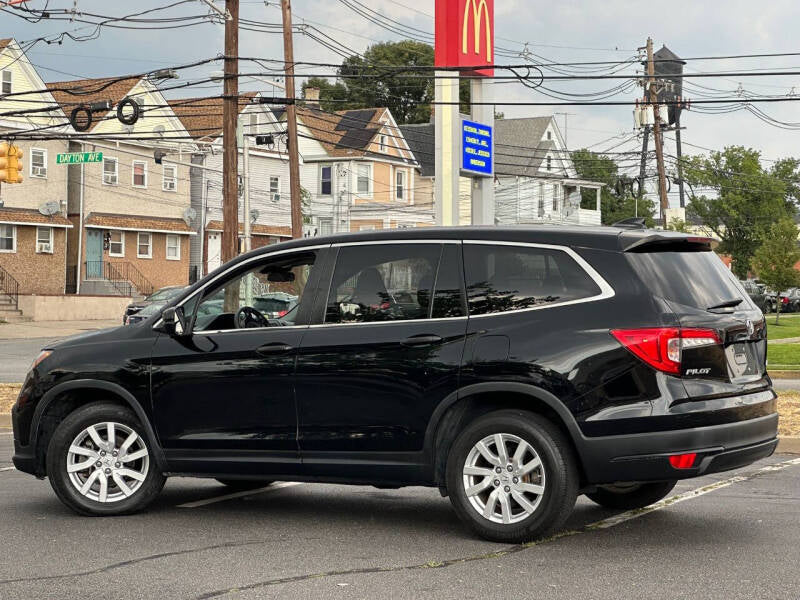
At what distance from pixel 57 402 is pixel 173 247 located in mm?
48548

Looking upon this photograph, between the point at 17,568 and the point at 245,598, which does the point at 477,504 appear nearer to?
the point at 245,598

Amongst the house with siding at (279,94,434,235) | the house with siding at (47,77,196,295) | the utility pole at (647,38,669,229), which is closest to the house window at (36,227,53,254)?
the house with siding at (47,77,196,295)

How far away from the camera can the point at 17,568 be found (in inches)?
260

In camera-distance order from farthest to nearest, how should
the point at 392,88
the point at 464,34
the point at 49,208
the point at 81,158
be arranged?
the point at 392,88 < the point at 49,208 < the point at 81,158 < the point at 464,34

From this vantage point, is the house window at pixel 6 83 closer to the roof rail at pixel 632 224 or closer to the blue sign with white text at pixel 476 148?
the blue sign with white text at pixel 476 148

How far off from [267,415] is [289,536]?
795 mm

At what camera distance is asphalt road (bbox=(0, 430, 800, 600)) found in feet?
19.9

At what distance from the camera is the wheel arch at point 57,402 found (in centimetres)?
820

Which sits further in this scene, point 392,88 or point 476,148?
point 392,88

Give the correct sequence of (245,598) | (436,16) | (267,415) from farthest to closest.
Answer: (436,16) → (267,415) → (245,598)

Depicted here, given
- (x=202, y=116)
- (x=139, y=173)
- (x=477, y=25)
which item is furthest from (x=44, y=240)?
(x=477, y=25)

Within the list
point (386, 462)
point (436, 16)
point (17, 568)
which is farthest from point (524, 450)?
point (436, 16)

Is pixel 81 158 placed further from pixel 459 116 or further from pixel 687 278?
pixel 687 278

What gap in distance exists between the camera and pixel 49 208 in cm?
4944
